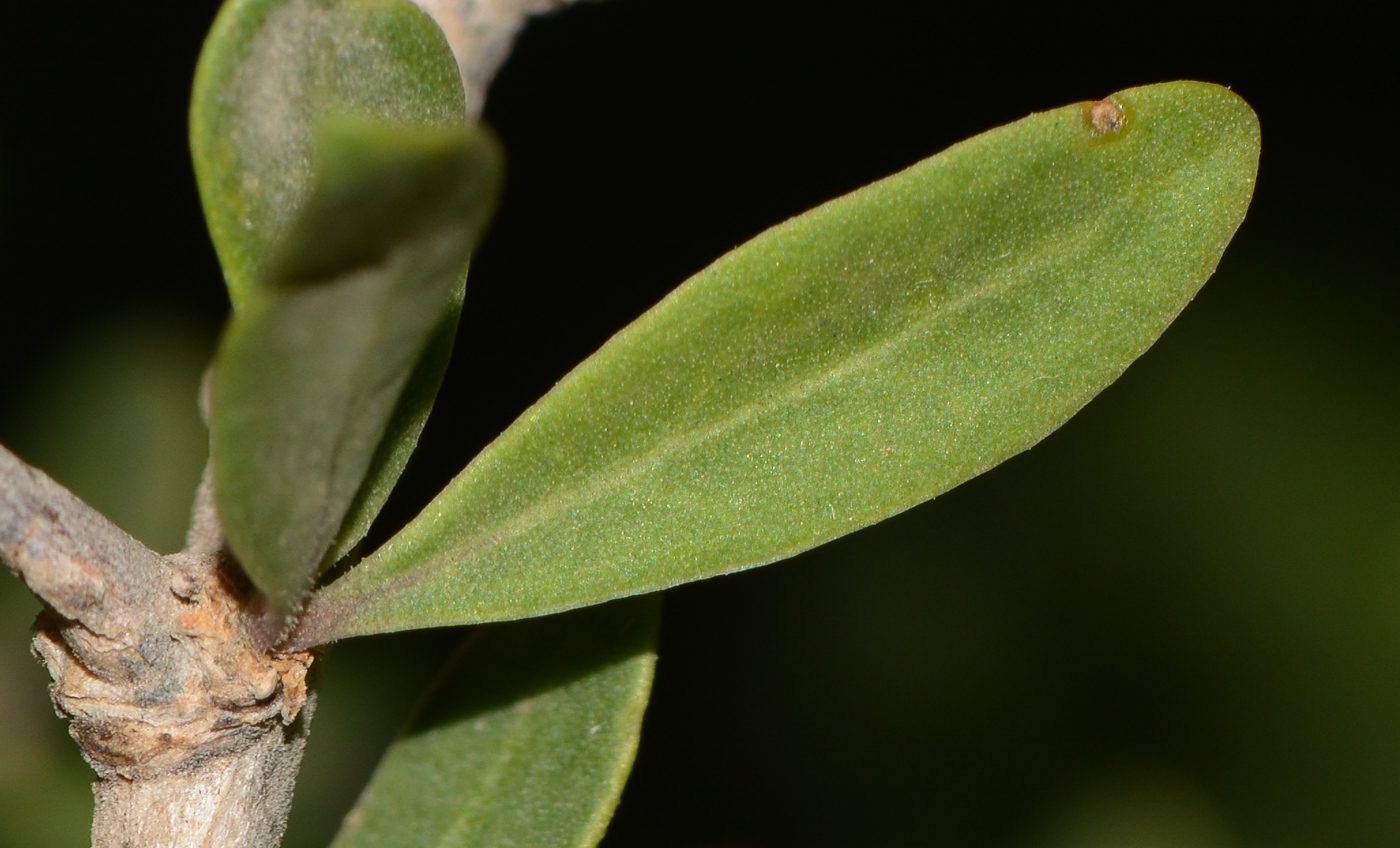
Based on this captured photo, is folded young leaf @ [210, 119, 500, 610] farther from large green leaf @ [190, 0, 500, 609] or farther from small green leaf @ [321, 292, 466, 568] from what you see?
small green leaf @ [321, 292, 466, 568]

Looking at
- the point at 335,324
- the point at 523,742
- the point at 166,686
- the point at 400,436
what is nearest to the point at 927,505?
the point at 523,742

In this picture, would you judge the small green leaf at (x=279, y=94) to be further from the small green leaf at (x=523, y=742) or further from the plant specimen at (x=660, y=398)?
the small green leaf at (x=523, y=742)

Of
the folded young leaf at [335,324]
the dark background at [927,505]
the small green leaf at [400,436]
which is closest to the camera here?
the folded young leaf at [335,324]

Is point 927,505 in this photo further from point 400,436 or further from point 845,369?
point 400,436

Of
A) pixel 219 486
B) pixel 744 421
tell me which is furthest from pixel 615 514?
pixel 219 486

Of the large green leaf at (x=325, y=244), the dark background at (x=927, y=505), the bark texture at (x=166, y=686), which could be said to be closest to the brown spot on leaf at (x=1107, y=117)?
the large green leaf at (x=325, y=244)

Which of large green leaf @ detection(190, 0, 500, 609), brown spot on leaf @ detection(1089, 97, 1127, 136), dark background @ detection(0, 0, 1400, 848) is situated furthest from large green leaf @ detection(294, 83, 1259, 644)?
dark background @ detection(0, 0, 1400, 848)

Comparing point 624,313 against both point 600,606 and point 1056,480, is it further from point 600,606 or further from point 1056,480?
point 600,606
